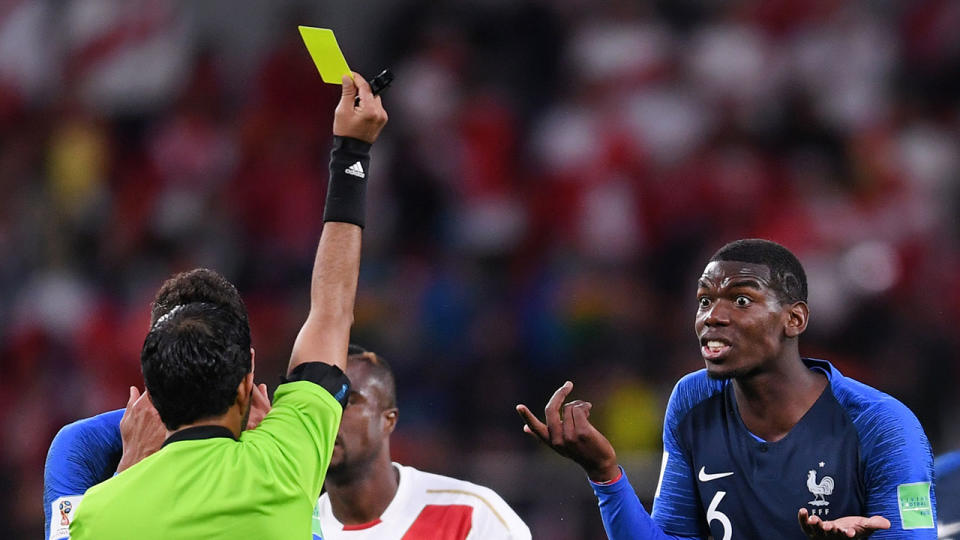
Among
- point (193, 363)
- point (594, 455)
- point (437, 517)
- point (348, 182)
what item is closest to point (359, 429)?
point (437, 517)

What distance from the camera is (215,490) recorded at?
314 cm

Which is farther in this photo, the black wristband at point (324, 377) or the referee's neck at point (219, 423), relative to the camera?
the black wristband at point (324, 377)

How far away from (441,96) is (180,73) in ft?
7.44

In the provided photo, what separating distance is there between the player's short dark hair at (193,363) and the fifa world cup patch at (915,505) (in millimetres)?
2017

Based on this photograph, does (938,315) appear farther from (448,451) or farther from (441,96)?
(441,96)

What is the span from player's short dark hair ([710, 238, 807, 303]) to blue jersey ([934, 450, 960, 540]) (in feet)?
4.30

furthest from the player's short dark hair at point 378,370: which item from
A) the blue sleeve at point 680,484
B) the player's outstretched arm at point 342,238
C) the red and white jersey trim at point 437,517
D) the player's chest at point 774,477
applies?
the player's outstretched arm at point 342,238

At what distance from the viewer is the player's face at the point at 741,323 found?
422 cm

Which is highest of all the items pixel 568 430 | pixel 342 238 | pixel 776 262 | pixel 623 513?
pixel 342 238

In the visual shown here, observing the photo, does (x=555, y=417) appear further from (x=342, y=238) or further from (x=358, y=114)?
(x=358, y=114)

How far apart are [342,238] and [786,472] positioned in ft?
5.49

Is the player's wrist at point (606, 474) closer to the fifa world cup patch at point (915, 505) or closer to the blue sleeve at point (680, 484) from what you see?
the blue sleeve at point (680, 484)

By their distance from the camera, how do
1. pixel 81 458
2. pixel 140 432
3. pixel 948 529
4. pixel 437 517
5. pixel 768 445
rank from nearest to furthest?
1. pixel 140 432
2. pixel 81 458
3. pixel 768 445
4. pixel 948 529
5. pixel 437 517

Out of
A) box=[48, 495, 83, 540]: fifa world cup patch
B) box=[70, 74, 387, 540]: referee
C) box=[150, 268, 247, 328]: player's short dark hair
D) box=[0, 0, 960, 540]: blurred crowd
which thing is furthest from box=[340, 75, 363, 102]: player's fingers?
A: box=[0, 0, 960, 540]: blurred crowd
